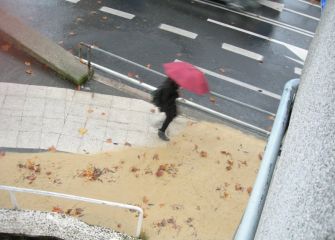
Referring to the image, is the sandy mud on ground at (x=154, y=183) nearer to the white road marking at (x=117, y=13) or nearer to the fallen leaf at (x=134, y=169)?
the fallen leaf at (x=134, y=169)

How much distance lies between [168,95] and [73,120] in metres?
2.11

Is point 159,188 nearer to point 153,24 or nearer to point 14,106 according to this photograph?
point 14,106

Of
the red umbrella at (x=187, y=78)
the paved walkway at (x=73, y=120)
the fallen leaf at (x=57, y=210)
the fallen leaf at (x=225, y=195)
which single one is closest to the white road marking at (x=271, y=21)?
the paved walkway at (x=73, y=120)

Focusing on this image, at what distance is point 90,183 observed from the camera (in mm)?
6492

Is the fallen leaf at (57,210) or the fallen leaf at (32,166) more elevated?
the fallen leaf at (32,166)

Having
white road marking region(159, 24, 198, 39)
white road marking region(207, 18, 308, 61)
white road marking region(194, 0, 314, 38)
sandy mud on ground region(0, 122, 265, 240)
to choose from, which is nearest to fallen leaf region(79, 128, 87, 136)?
sandy mud on ground region(0, 122, 265, 240)

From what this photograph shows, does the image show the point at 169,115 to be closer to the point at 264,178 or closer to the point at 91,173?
the point at 91,173

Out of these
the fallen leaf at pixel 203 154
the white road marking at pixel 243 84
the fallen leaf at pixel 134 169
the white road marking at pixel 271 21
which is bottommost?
the fallen leaf at pixel 134 169

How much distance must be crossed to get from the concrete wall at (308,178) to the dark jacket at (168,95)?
5.16m

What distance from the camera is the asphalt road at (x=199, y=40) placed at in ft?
32.6

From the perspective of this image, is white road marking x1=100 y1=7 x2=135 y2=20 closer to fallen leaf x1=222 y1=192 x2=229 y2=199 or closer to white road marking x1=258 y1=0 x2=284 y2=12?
white road marking x1=258 y1=0 x2=284 y2=12

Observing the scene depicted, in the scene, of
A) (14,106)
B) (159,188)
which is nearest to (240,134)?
(159,188)

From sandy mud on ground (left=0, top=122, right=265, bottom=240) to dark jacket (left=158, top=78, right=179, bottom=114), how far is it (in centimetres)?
86

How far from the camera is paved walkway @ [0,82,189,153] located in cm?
718
